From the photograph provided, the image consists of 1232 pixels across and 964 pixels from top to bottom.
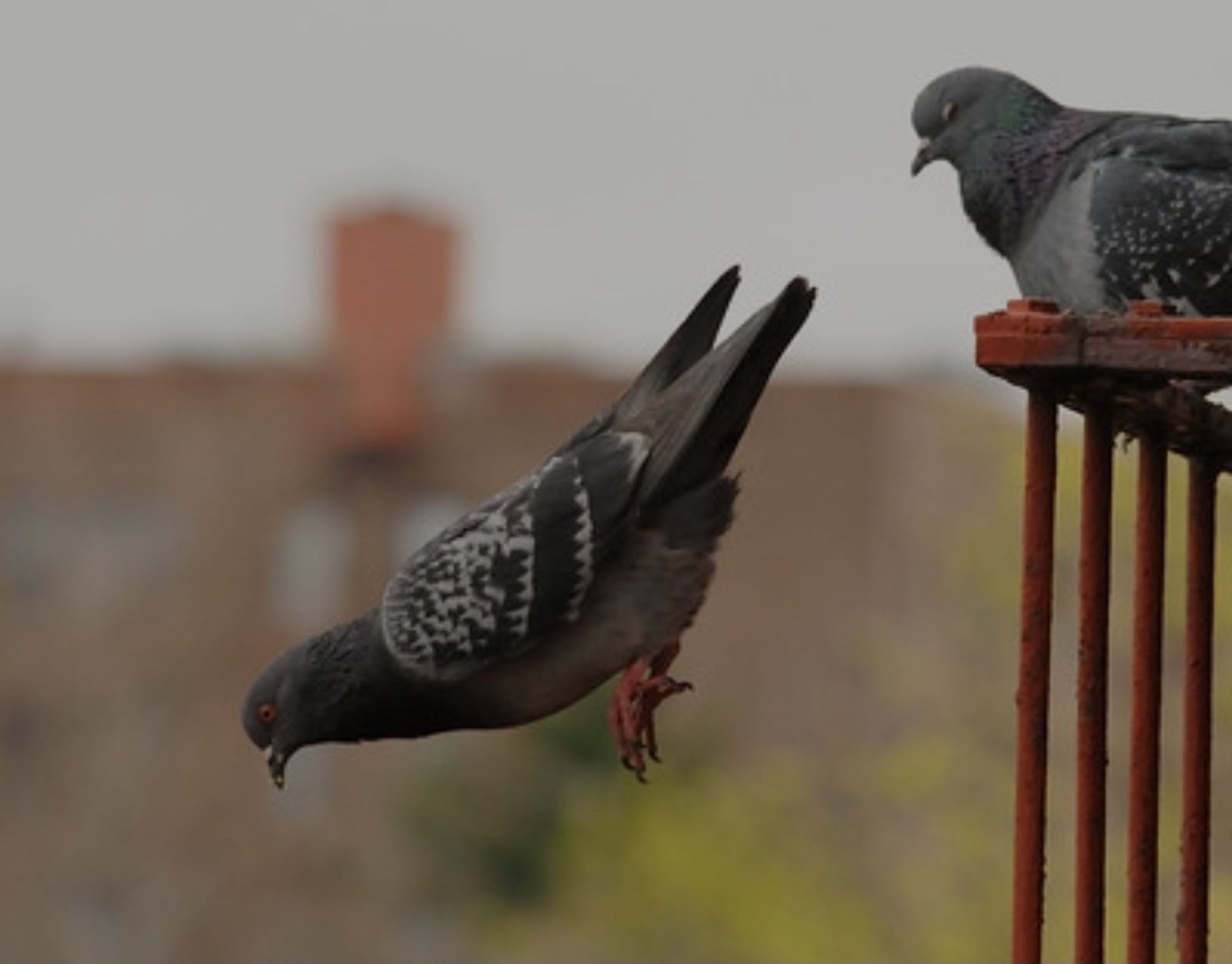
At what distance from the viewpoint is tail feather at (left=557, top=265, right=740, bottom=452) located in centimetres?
847

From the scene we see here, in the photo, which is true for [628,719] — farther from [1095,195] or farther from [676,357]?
[1095,195]

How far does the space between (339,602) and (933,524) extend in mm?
8083

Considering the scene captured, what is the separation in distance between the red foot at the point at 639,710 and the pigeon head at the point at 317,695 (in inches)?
23.2

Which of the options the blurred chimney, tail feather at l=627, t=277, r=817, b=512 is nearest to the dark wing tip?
tail feather at l=627, t=277, r=817, b=512

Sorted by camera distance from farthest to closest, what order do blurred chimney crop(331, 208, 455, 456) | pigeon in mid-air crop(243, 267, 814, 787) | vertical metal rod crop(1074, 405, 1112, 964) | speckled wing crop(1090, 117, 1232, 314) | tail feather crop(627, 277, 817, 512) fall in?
blurred chimney crop(331, 208, 455, 456) < speckled wing crop(1090, 117, 1232, 314) < pigeon in mid-air crop(243, 267, 814, 787) < tail feather crop(627, 277, 817, 512) < vertical metal rod crop(1074, 405, 1112, 964)

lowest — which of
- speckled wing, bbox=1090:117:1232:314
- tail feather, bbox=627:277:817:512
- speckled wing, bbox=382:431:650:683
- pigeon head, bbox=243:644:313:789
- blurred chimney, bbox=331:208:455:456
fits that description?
blurred chimney, bbox=331:208:455:456

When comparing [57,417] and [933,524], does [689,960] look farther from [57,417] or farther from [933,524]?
[57,417]

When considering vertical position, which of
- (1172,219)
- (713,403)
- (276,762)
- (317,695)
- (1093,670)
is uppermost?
(1172,219)

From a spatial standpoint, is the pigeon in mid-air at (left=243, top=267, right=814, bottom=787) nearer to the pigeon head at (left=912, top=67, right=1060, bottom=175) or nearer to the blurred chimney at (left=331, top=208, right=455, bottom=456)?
the pigeon head at (left=912, top=67, right=1060, bottom=175)

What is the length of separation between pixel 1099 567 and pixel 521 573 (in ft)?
7.81

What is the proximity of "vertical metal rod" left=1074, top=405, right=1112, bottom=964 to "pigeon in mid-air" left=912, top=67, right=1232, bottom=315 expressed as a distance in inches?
86.9

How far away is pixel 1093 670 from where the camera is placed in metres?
6.62

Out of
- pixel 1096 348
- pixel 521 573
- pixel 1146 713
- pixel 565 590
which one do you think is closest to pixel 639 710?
pixel 565 590

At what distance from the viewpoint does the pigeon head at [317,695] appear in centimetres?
895
